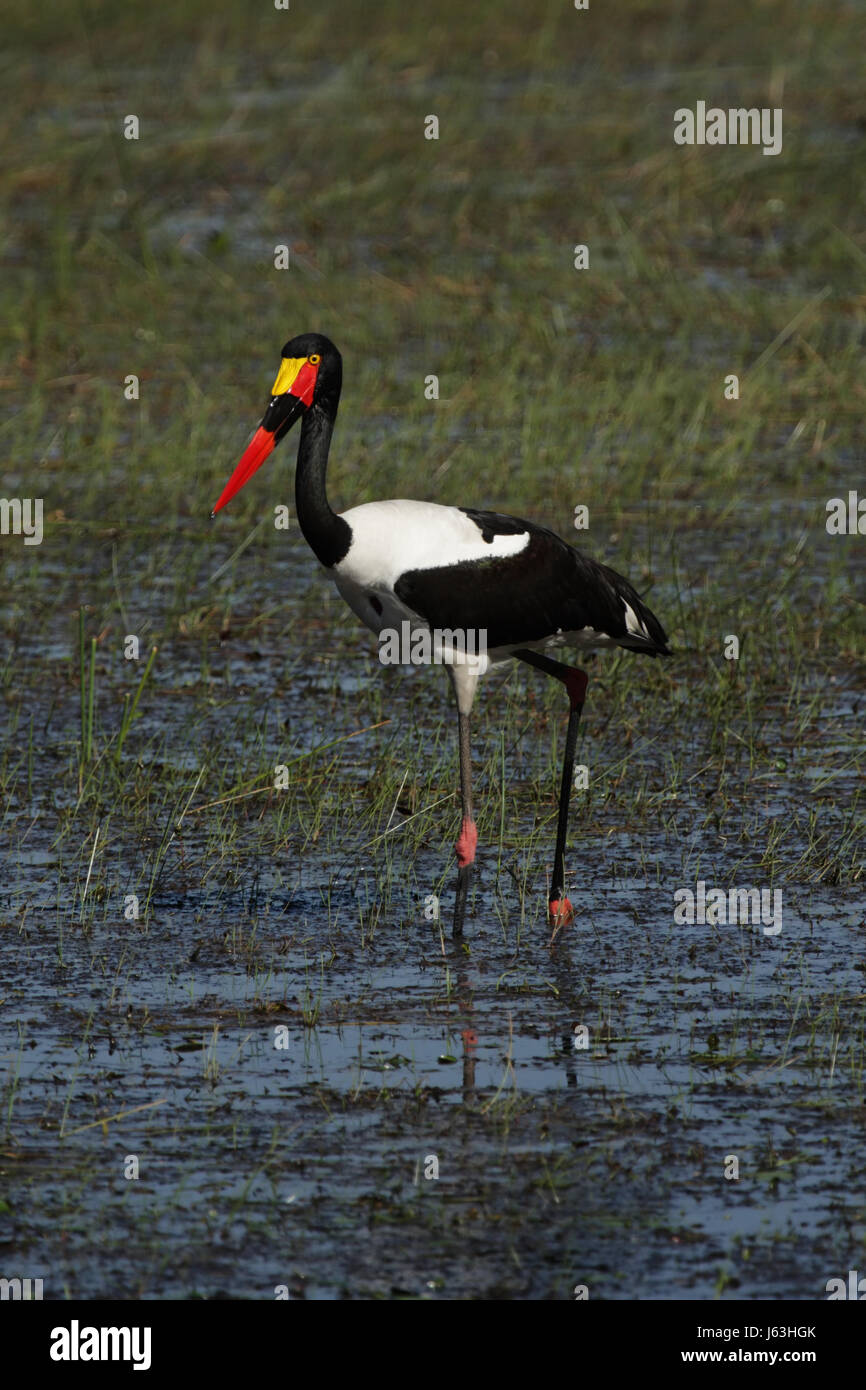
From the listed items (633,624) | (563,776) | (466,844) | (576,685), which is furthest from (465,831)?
(633,624)

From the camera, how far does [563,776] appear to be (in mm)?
6504

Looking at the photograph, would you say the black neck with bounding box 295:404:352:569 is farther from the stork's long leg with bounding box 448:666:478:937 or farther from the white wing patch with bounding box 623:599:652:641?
the white wing patch with bounding box 623:599:652:641

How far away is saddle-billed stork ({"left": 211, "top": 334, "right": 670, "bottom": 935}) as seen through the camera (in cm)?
618

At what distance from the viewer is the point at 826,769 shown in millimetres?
7516

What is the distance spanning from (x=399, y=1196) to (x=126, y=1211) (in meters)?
0.52

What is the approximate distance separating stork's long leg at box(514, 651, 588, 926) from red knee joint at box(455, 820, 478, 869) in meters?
0.22

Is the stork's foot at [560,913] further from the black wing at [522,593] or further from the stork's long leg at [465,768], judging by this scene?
the black wing at [522,593]

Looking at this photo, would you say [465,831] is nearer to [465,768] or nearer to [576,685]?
[465,768]

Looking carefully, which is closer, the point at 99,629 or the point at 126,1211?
the point at 126,1211

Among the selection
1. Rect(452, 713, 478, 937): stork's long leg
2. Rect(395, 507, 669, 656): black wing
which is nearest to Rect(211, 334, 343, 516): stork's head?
Rect(395, 507, 669, 656): black wing

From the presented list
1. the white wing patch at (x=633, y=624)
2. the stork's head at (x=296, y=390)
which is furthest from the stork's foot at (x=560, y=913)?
the stork's head at (x=296, y=390)
